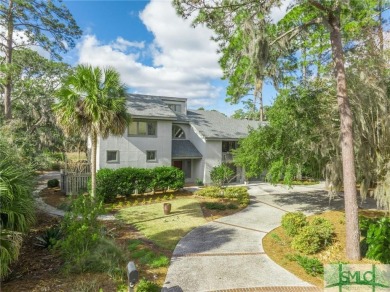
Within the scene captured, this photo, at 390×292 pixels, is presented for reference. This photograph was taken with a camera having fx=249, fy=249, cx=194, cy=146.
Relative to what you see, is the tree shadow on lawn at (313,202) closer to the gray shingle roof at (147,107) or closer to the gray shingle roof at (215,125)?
the gray shingle roof at (215,125)

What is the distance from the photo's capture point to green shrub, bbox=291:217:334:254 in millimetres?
9500

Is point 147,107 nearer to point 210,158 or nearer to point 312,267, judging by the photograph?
point 210,158

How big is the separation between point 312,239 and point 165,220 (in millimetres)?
7099

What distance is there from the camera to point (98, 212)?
8.96 meters

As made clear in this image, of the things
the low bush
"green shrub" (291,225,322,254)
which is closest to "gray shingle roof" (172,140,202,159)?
the low bush

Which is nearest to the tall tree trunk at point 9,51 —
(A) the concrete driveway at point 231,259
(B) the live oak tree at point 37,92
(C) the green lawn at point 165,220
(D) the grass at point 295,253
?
(B) the live oak tree at point 37,92

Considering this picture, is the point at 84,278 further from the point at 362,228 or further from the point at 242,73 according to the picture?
the point at 362,228

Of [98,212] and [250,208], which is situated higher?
[98,212]

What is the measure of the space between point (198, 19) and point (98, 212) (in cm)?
792

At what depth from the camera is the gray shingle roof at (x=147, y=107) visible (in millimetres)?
21062

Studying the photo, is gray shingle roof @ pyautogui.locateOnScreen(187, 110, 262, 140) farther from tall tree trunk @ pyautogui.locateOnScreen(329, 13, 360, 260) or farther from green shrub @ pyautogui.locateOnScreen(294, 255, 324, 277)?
green shrub @ pyautogui.locateOnScreen(294, 255, 324, 277)

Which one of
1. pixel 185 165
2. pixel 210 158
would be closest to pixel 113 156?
pixel 185 165

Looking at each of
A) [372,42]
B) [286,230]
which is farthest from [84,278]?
[372,42]

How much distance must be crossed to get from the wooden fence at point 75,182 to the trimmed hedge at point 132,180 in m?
1.86
